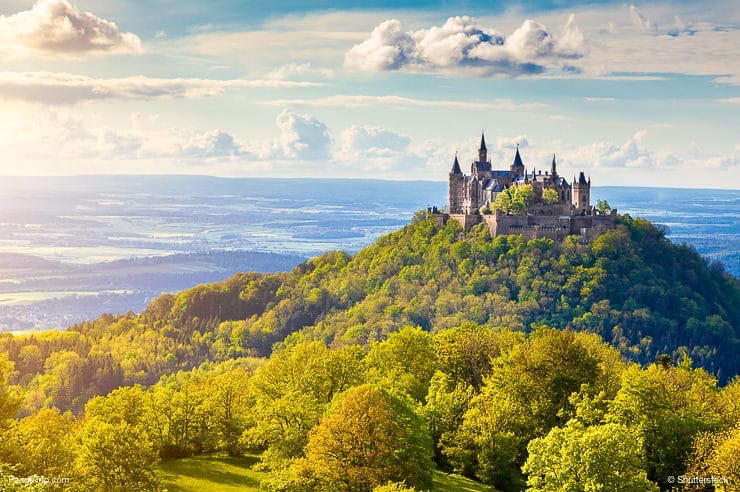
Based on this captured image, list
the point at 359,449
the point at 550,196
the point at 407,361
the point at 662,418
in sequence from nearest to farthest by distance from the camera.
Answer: the point at 359,449
the point at 662,418
the point at 407,361
the point at 550,196

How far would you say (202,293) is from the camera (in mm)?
181125

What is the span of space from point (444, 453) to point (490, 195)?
Answer: 110374 millimetres

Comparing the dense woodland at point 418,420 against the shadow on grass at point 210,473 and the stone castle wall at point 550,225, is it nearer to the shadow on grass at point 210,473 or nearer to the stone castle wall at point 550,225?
the shadow on grass at point 210,473

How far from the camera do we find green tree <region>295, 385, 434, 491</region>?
46562 mm

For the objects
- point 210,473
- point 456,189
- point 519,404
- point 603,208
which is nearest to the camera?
point 210,473

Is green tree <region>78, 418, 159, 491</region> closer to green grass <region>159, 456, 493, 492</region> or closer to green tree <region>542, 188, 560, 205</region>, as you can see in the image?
green grass <region>159, 456, 493, 492</region>

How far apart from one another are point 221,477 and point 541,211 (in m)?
109

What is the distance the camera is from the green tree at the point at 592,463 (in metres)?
43.6

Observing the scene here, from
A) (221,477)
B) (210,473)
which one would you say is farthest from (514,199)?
(221,477)

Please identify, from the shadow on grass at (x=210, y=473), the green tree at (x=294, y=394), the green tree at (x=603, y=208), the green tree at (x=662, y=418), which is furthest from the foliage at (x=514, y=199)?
the shadow on grass at (x=210, y=473)

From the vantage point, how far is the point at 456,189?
569ft

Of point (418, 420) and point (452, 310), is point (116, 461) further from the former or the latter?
point (452, 310)

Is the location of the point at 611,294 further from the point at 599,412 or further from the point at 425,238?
the point at 599,412

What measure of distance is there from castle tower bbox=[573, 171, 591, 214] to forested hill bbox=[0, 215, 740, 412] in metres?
7.06
